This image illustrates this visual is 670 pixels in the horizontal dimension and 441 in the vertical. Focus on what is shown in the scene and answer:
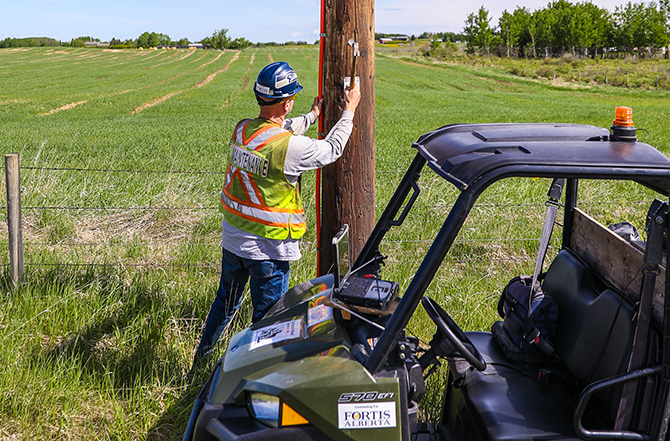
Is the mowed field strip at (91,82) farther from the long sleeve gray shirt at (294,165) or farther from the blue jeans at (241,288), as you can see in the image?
the long sleeve gray shirt at (294,165)

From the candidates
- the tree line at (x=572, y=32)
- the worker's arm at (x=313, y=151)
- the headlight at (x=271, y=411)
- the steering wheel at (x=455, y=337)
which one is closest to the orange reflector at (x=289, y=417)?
the headlight at (x=271, y=411)

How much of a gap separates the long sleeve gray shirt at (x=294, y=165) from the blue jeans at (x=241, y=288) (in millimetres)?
78

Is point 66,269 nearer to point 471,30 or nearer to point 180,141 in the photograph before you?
point 180,141

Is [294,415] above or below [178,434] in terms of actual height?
above

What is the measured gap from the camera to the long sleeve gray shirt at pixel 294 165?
10.1 feet

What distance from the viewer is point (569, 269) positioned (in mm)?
2643

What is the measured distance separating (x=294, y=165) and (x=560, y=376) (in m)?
1.71

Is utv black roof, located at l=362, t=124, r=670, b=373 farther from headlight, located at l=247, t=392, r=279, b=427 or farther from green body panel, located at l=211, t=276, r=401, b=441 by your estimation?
headlight, located at l=247, t=392, r=279, b=427

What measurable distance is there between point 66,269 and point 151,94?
3736 centimetres

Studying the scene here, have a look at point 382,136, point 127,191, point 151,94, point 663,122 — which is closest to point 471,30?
point 151,94

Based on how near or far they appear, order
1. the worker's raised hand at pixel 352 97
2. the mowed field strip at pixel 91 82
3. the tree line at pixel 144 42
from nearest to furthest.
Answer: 1. the worker's raised hand at pixel 352 97
2. the mowed field strip at pixel 91 82
3. the tree line at pixel 144 42

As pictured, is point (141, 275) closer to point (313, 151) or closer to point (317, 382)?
point (313, 151)

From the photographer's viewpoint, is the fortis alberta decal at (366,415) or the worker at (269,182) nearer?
the fortis alberta decal at (366,415)

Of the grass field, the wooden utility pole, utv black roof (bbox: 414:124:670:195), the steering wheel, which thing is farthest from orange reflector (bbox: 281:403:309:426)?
the wooden utility pole
